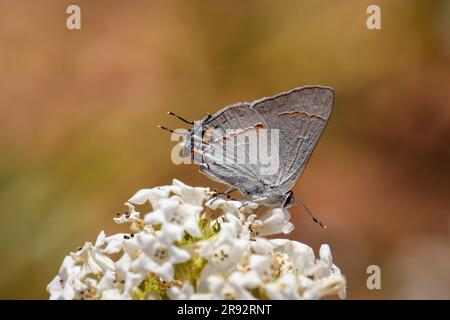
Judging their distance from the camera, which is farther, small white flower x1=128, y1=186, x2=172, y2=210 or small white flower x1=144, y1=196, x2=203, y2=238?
small white flower x1=128, y1=186, x2=172, y2=210

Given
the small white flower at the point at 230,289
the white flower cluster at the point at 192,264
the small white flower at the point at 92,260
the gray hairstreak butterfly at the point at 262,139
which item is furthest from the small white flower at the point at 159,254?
the gray hairstreak butterfly at the point at 262,139

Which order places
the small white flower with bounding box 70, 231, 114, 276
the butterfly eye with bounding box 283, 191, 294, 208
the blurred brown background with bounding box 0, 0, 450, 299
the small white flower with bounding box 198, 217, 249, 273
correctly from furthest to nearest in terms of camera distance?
1. the blurred brown background with bounding box 0, 0, 450, 299
2. the butterfly eye with bounding box 283, 191, 294, 208
3. the small white flower with bounding box 70, 231, 114, 276
4. the small white flower with bounding box 198, 217, 249, 273

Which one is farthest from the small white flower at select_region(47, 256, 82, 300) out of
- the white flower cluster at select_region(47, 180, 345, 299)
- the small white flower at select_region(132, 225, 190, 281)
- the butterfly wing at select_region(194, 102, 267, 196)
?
the butterfly wing at select_region(194, 102, 267, 196)

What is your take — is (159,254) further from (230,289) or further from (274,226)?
(274,226)

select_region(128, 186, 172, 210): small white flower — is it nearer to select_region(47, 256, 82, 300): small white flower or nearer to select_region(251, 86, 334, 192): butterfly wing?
select_region(47, 256, 82, 300): small white flower

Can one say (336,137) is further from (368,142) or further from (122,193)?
(122,193)
